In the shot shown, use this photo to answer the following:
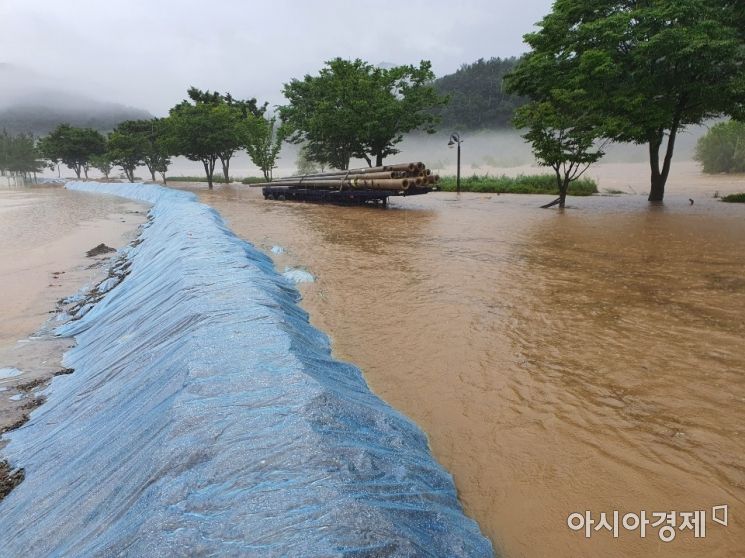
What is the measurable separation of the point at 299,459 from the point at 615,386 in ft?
9.01

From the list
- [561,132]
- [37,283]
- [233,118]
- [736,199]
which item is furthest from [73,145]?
[736,199]

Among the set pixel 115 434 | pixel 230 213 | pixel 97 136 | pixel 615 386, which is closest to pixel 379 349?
pixel 615 386

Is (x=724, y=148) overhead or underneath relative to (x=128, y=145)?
underneath

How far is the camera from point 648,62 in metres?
14.7

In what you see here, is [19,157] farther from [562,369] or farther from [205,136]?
[562,369]

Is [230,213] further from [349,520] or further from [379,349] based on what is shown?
[349,520]

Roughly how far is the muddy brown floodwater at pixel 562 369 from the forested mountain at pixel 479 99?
59.9m

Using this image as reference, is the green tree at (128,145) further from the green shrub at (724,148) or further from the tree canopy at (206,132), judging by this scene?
the green shrub at (724,148)

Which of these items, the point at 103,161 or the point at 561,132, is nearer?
the point at 561,132

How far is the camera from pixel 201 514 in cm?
170

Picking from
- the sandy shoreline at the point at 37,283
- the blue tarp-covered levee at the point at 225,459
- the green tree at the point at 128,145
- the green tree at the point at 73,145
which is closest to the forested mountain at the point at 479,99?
the green tree at the point at 128,145

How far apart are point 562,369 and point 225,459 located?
2971 mm

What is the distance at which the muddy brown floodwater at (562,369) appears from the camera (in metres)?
2.36

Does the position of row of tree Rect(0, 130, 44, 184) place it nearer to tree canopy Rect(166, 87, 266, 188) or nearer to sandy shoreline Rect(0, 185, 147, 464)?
tree canopy Rect(166, 87, 266, 188)
